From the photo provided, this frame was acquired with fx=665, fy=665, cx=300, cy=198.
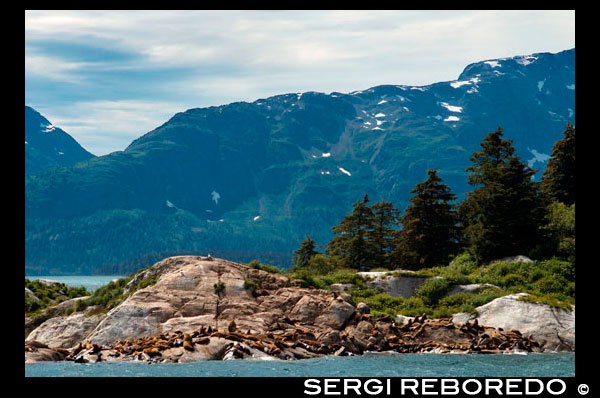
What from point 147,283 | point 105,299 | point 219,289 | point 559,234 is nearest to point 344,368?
point 219,289

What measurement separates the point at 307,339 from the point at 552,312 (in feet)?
56.8

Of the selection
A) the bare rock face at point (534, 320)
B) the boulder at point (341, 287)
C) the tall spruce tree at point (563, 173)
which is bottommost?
the bare rock face at point (534, 320)

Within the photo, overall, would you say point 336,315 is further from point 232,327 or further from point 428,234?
point 428,234

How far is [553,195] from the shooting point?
258ft

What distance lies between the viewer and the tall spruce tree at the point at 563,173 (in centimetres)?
Answer: 7762

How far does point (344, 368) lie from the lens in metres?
35.3

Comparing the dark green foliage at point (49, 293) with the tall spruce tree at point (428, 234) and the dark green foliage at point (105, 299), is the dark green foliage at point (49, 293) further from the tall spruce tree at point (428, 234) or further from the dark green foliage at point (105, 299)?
the tall spruce tree at point (428, 234)

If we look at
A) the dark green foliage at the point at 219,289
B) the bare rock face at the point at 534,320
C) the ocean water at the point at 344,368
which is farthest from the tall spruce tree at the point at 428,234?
the ocean water at the point at 344,368

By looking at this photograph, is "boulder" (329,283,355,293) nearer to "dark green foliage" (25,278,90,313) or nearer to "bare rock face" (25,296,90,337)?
"bare rock face" (25,296,90,337)

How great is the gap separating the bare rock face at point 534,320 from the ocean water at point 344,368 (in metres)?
3.79

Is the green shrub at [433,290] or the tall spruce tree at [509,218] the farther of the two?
the tall spruce tree at [509,218]

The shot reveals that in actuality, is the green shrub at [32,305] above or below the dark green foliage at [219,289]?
below

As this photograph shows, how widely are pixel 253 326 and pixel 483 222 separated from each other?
30359 millimetres
